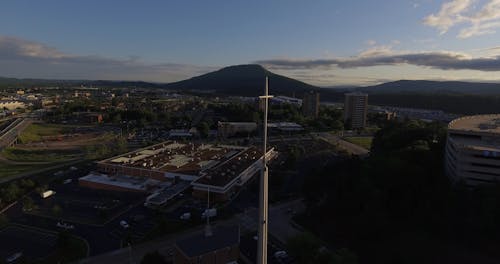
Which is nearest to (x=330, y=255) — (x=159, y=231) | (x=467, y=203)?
(x=467, y=203)

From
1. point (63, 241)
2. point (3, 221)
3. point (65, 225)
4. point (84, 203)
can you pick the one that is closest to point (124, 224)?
point (65, 225)

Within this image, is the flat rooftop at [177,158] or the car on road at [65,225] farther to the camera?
the flat rooftop at [177,158]

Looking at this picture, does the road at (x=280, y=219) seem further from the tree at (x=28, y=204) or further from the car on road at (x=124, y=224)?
the tree at (x=28, y=204)

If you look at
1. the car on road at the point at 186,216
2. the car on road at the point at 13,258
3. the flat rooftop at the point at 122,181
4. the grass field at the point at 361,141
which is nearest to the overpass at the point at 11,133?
the flat rooftop at the point at 122,181

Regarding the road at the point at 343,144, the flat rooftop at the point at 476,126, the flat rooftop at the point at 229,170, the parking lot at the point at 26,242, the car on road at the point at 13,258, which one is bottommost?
the parking lot at the point at 26,242

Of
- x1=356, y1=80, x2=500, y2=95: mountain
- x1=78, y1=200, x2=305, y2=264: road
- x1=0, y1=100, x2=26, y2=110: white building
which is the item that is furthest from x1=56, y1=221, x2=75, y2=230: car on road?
x1=356, y1=80, x2=500, y2=95: mountain
